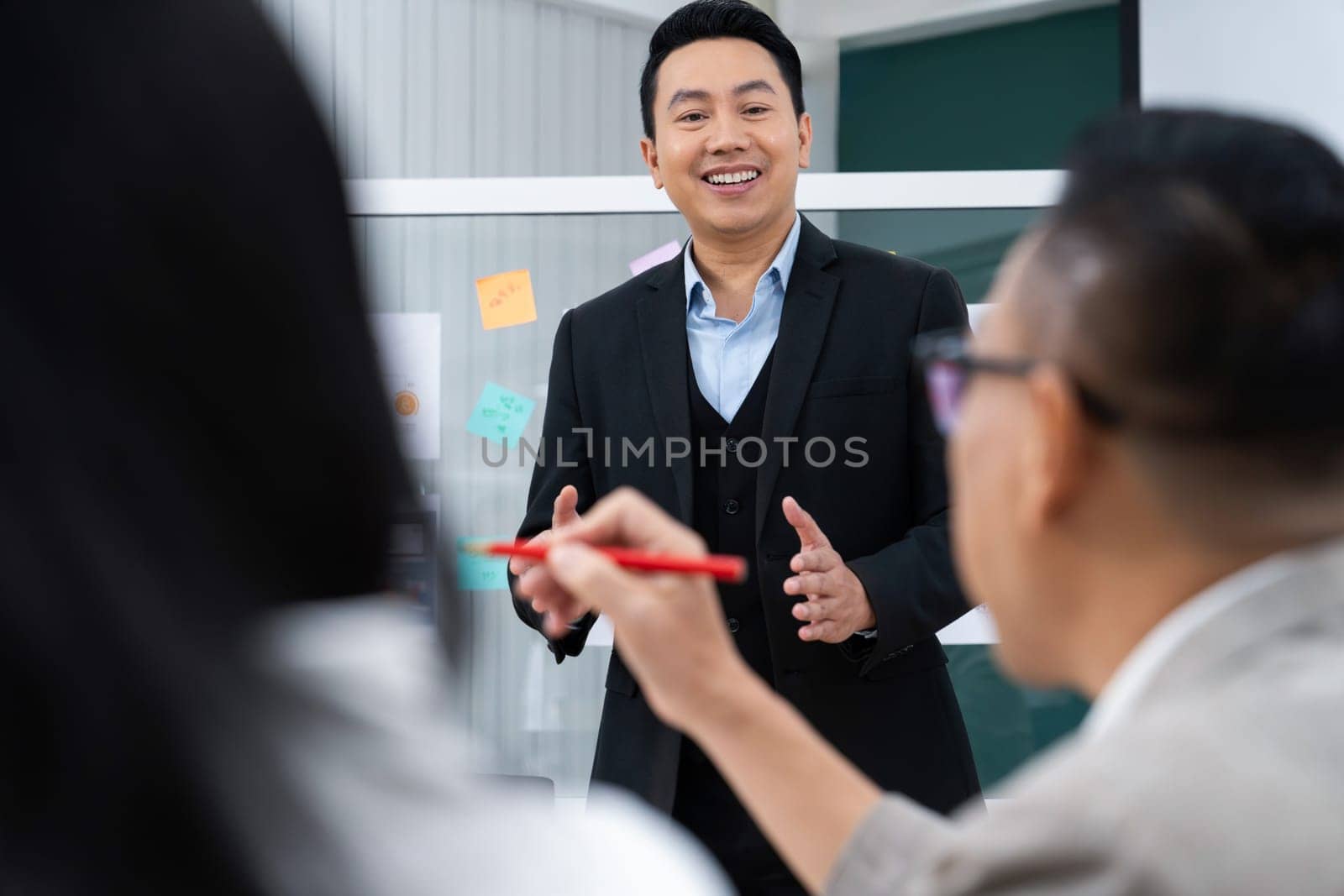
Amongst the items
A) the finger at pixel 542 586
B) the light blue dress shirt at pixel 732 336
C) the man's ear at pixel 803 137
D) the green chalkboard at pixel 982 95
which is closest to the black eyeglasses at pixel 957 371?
the finger at pixel 542 586

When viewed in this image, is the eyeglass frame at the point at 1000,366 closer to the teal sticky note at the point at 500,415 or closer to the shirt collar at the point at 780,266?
the shirt collar at the point at 780,266

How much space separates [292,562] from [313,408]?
0.17 ft

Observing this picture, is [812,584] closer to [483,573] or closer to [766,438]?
[766,438]

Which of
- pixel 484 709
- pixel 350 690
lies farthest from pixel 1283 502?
pixel 484 709

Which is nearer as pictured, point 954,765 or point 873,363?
point 954,765

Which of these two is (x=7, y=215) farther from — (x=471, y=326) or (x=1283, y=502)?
(x=471, y=326)

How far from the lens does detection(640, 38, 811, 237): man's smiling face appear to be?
208 centimetres

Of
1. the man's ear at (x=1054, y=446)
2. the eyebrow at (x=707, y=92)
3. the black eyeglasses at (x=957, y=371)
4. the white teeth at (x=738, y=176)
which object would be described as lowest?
the man's ear at (x=1054, y=446)

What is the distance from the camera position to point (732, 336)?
2.06 meters

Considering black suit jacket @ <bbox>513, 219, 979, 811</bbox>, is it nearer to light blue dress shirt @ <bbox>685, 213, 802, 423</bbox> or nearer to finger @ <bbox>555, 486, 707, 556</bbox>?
light blue dress shirt @ <bbox>685, 213, 802, 423</bbox>

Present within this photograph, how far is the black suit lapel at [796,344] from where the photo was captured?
1917 millimetres

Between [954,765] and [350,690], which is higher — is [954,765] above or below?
below

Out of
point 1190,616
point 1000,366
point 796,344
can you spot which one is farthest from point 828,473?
point 1190,616

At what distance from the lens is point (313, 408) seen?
0.43 m
